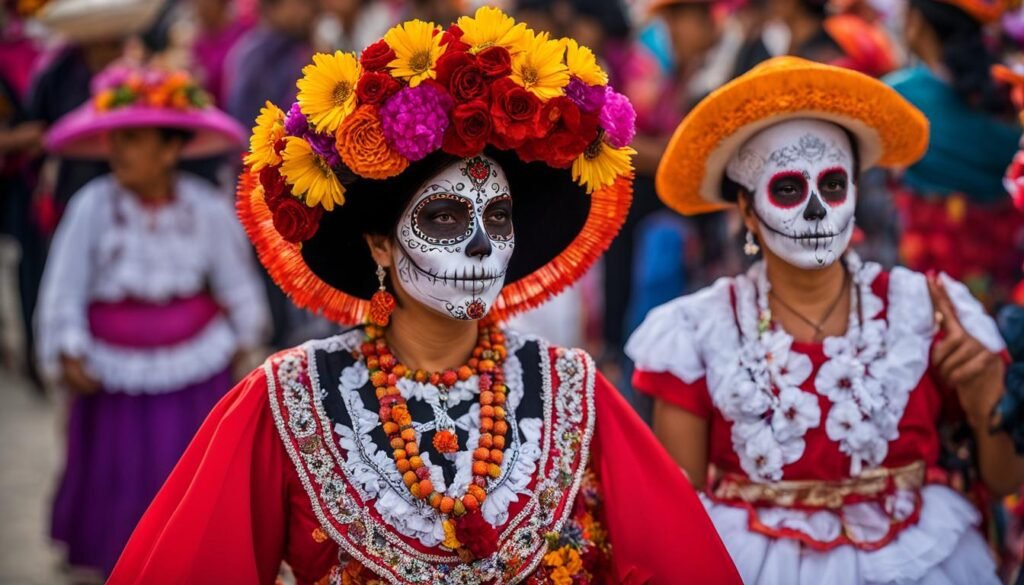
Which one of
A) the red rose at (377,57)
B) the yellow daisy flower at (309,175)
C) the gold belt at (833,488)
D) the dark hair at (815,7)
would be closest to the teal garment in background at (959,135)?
the dark hair at (815,7)

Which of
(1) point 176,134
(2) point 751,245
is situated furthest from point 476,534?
(1) point 176,134

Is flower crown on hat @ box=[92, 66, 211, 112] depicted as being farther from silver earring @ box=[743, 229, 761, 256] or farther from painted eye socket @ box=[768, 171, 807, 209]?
painted eye socket @ box=[768, 171, 807, 209]

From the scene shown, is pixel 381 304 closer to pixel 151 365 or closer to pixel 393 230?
pixel 393 230

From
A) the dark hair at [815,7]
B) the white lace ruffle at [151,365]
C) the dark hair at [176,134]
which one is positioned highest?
Answer: the dark hair at [815,7]

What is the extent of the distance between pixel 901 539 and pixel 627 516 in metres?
0.88

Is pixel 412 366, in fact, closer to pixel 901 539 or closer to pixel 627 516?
pixel 627 516

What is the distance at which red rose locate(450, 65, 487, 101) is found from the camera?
3037mm

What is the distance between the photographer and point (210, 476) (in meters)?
3.10

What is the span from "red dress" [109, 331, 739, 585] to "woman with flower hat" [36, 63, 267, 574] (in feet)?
8.06

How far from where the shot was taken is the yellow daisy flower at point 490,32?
10.1 feet

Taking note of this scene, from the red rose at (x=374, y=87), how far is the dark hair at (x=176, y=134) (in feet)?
9.46

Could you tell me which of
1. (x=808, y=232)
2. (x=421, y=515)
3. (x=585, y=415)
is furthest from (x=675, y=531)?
(x=808, y=232)

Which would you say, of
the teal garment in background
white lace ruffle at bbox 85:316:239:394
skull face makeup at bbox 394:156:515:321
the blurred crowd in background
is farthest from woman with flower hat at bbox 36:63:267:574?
the teal garment in background

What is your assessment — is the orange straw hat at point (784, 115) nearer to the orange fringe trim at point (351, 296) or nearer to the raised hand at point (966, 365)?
the orange fringe trim at point (351, 296)
